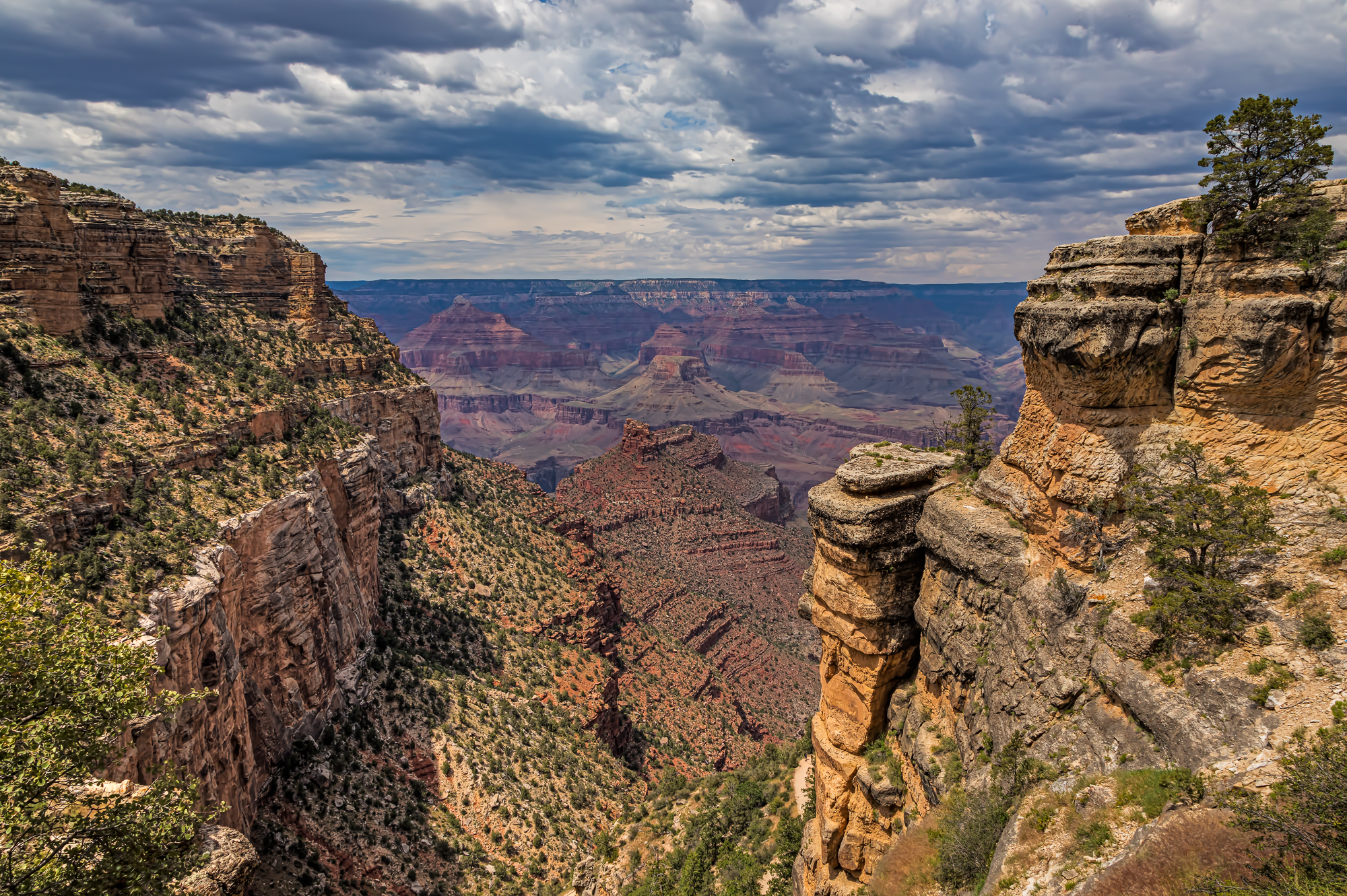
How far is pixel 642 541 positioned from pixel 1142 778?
10023cm

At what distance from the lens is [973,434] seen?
25641 mm

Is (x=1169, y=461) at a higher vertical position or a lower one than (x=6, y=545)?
higher

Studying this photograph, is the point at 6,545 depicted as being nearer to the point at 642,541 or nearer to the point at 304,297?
the point at 304,297

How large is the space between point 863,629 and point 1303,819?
507 inches

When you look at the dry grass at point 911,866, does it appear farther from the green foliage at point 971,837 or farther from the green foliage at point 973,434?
the green foliage at point 973,434

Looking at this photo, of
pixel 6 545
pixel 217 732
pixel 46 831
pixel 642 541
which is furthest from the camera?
pixel 642 541

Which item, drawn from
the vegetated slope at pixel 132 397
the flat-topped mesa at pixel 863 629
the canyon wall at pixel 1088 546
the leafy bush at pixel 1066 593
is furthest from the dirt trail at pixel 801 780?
the vegetated slope at pixel 132 397

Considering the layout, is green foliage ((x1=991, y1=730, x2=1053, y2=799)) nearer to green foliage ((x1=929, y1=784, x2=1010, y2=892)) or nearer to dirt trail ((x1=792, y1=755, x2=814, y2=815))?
green foliage ((x1=929, y1=784, x2=1010, y2=892))

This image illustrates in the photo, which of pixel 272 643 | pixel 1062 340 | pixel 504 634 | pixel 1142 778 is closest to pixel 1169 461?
pixel 1062 340

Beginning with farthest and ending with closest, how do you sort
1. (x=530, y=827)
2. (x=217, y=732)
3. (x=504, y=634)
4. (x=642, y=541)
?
(x=642, y=541), (x=504, y=634), (x=530, y=827), (x=217, y=732)

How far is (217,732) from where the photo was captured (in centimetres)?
2561

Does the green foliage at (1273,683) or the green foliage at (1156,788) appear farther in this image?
the green foliage at (1273,683)

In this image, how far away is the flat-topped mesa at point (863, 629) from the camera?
22.7m

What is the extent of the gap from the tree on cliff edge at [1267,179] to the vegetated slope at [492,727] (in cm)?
3529
